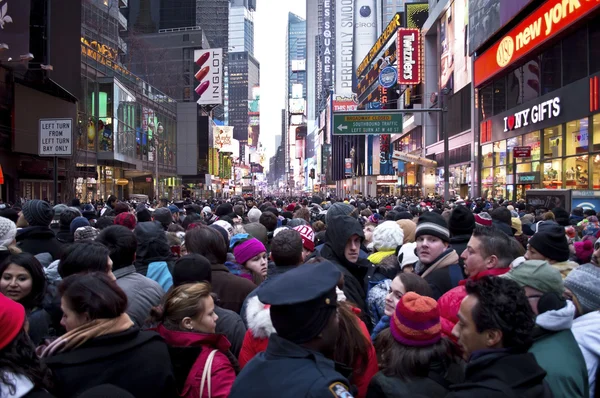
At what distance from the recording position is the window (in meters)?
25.3

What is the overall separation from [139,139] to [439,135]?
30.8m

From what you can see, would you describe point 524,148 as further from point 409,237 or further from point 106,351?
point 106,351

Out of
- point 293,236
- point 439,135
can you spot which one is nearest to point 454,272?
point 293,236

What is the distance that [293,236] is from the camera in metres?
4.51

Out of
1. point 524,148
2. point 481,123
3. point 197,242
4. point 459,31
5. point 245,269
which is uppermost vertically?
point 459,31

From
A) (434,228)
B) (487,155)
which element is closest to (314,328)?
(434,228)

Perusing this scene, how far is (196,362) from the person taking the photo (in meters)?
3.00

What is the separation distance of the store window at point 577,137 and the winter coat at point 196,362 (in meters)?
26.0

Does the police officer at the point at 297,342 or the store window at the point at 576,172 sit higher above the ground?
the store window at the point at 576,172

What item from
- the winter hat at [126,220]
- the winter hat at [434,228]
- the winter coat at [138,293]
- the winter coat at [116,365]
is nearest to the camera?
the winter coat at [116,365]

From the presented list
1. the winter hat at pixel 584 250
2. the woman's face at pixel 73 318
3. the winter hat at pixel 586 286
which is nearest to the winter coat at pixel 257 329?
the woman's face at pixel 73 318

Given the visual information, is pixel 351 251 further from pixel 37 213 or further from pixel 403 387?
pixel 37 213

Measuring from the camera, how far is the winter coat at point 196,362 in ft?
9.71

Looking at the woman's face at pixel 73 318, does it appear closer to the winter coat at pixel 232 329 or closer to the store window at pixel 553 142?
the winter coat at pixel 232 329
